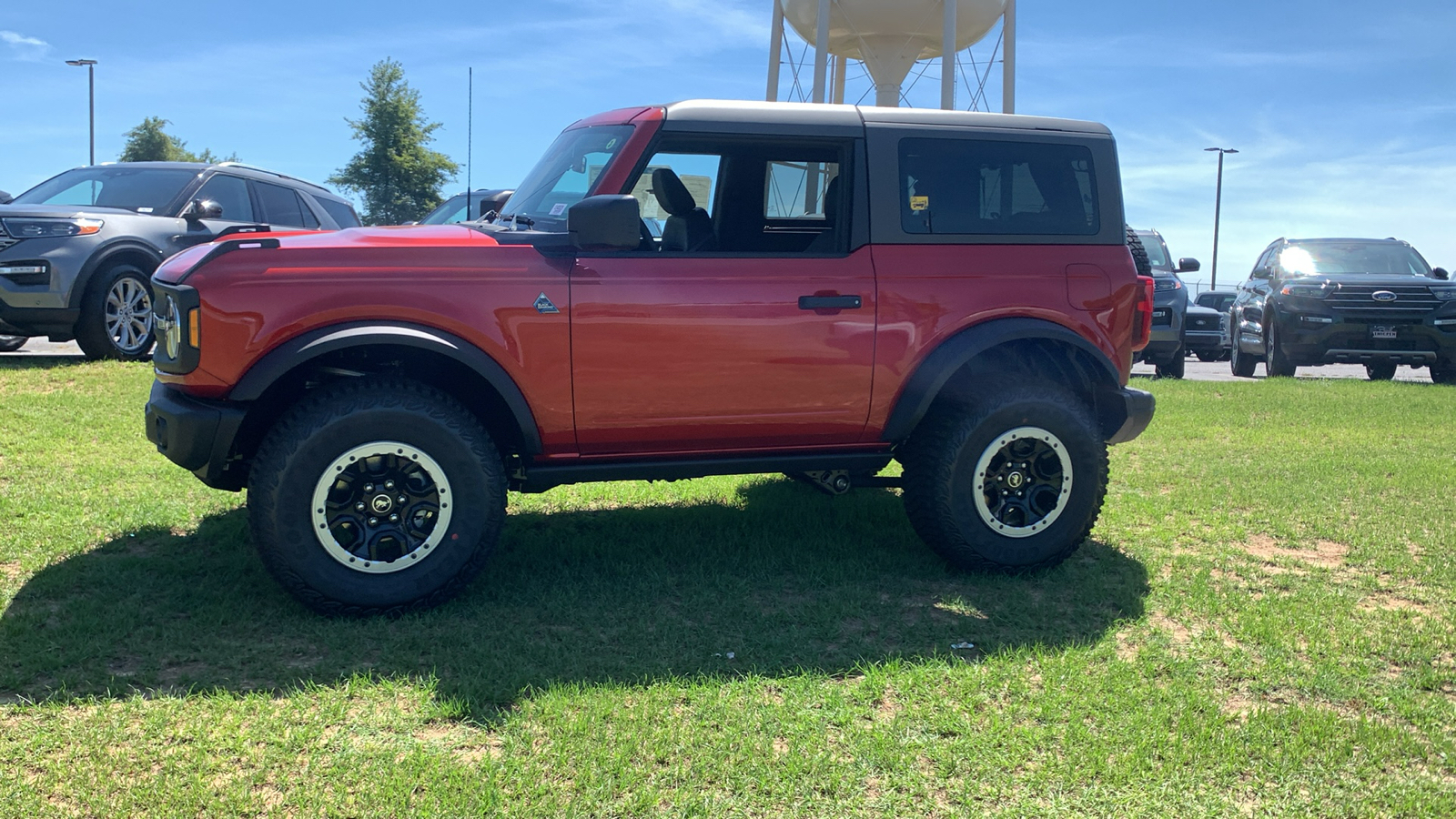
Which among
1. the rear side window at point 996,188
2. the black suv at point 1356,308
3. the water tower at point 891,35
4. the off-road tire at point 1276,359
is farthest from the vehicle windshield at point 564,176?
the water tower at point 891,35

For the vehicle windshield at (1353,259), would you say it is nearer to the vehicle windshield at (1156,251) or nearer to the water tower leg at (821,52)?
the vehicle windshield at (1156,251)

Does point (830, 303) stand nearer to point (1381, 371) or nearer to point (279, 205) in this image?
point (279, 205)

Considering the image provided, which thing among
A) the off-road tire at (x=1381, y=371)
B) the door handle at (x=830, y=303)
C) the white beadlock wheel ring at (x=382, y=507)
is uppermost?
the door handle at (x=830, y=303)

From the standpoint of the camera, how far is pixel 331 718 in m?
3.52

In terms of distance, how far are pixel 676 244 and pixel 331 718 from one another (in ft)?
8.15

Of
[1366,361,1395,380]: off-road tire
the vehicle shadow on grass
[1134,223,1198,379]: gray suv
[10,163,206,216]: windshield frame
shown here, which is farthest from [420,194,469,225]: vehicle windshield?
[1366,361,1395,380]: off-road tire

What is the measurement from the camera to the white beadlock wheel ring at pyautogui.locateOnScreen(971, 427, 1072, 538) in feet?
16.9

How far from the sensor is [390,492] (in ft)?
14.5

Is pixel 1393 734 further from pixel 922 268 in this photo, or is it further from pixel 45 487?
pixel 45 487

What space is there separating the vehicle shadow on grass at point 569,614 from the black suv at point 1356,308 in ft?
34.7

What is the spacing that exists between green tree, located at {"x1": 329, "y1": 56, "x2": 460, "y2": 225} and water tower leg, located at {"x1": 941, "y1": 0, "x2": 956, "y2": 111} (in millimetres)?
24908

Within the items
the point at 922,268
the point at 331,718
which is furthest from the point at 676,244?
the point at 331,718

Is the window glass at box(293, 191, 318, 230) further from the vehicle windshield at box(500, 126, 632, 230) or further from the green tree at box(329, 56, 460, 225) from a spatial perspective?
the green tree at box(329, 56, 460, 225)

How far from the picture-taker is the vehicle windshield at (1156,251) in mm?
15398
